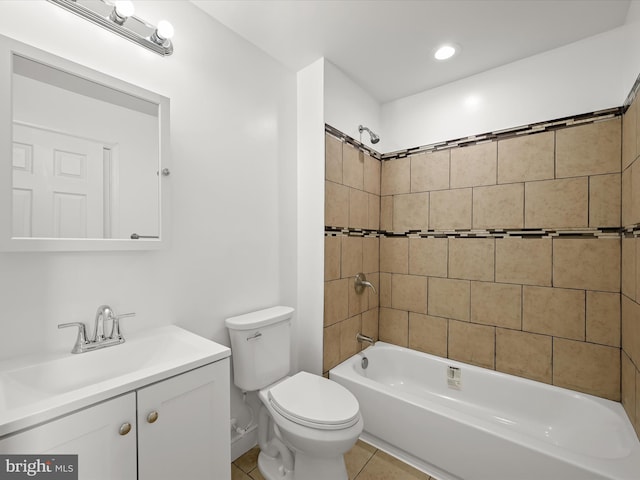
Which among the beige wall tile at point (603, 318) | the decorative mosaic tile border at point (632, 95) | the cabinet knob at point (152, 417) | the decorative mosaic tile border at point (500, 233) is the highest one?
the decorative mosaic tile border at point (632, 95)

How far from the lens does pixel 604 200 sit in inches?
68.2

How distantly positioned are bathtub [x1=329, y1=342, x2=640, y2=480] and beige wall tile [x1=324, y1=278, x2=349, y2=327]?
0.35 metres

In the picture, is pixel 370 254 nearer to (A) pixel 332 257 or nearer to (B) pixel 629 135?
(A) pixel 332 257

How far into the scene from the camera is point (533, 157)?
1.94 meters

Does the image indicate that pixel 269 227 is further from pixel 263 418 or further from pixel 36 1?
pixel 36 1

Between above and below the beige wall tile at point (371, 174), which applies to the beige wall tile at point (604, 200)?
below

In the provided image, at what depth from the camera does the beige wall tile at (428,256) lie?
2305 mm

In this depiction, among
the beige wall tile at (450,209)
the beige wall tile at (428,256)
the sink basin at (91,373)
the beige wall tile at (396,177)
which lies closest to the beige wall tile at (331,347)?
the beige wall tile at (428,256)

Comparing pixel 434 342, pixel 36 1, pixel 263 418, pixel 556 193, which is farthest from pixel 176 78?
pixel 434 342

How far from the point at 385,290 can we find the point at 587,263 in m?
1.37

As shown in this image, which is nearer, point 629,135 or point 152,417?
point 152,417

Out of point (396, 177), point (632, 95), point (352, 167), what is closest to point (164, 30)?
point (352, 167)

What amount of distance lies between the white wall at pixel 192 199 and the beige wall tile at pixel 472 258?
4.16 feet

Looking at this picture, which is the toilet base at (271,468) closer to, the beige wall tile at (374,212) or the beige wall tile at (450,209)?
the beige wall tile at (374,212)
